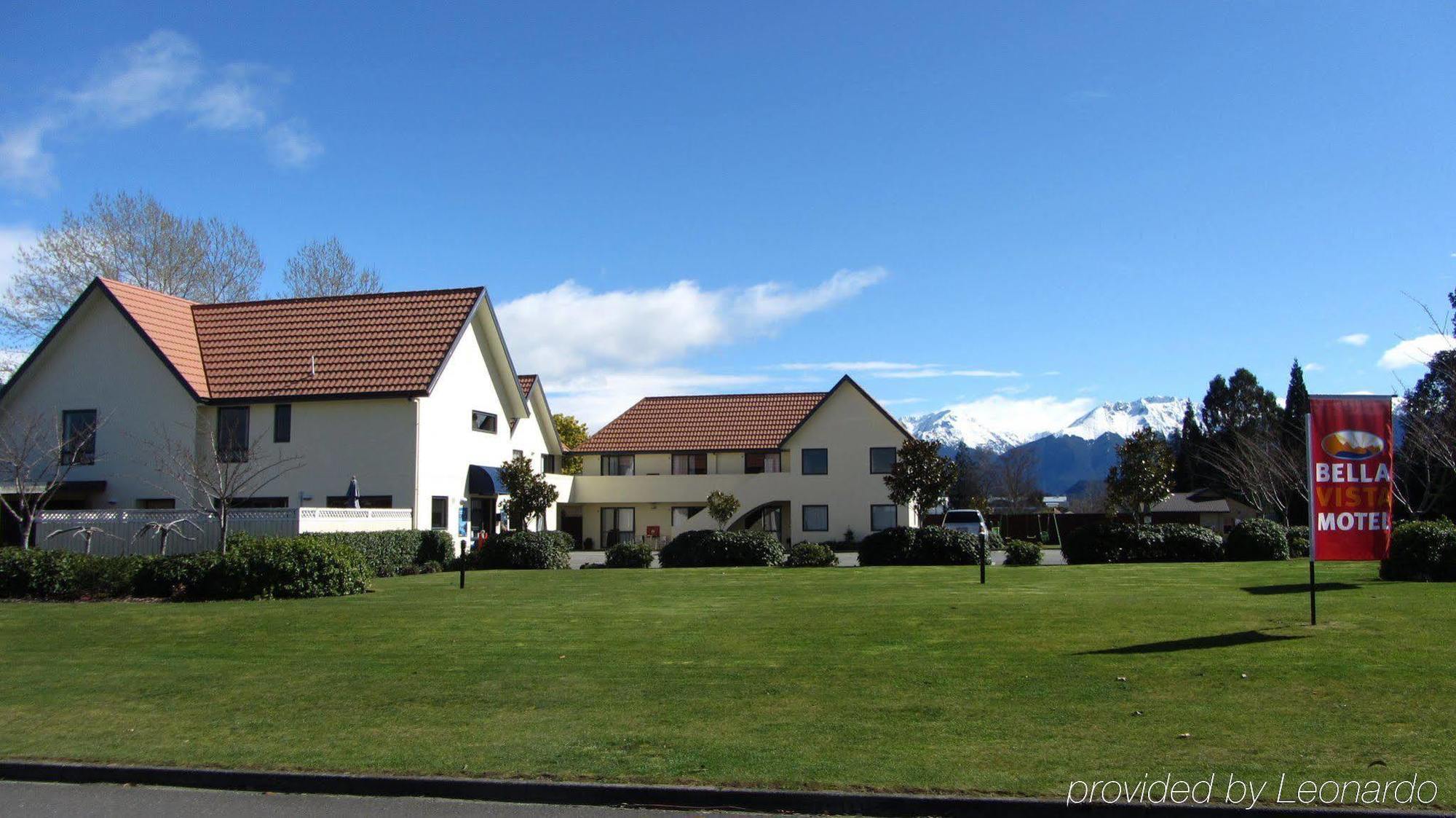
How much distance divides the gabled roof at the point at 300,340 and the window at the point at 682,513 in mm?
18936

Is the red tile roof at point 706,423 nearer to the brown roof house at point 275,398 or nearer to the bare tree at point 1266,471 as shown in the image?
the brown roof house at point 275,398

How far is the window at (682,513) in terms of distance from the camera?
55.6m

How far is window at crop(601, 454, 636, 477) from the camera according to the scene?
2280 inches

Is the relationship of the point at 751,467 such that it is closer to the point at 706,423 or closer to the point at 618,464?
the point at 706,423

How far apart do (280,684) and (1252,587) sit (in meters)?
16.4

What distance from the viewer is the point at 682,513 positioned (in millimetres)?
56125

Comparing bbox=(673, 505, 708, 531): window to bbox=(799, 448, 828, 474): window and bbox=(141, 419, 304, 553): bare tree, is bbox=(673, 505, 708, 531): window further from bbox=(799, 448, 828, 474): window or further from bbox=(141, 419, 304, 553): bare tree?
bbox=(141, 419, 304, 553): bare tree

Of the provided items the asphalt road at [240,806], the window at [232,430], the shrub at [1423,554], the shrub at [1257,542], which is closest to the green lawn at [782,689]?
the asphalt road at [240,806]

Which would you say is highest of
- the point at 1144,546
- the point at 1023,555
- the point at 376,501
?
the point at 376,501

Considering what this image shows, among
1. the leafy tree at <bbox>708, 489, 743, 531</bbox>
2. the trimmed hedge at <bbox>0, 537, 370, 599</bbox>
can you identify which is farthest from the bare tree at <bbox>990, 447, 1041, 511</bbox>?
the trimmed hedge at <bbox>0, 537, 370, 599</bbox>

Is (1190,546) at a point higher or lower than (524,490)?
lower

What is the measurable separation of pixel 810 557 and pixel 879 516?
2043 centimetres

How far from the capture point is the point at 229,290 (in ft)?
170

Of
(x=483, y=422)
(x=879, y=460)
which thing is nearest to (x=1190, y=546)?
(x=879, y=460)
